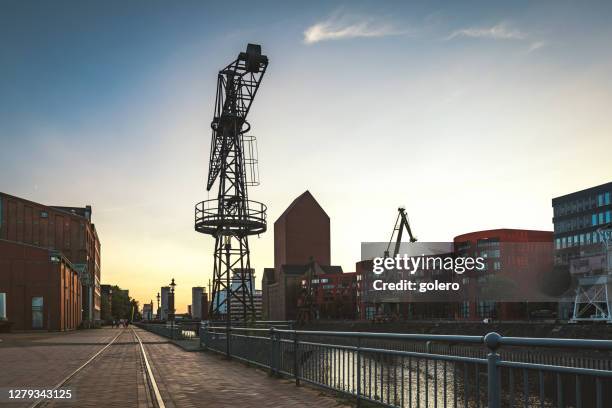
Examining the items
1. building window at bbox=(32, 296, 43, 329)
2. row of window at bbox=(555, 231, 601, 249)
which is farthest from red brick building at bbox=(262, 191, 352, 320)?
building window at bbox=(32, 296, 43, 329)

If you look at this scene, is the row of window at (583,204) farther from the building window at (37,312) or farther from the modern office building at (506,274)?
the building window at (37,312)

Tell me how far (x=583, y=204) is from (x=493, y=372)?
98.8 m

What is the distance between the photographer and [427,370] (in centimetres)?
709

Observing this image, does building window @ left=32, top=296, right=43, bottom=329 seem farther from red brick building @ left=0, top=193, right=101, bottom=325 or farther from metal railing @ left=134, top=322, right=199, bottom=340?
metal railing @ left=134, top=322, right=199, bottom=340

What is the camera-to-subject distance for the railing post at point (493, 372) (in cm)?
558

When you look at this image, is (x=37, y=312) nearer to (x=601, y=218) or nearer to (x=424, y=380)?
(x=424, y=380)

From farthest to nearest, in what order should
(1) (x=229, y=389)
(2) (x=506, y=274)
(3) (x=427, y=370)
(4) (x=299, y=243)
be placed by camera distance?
(4) (x=299, y=243), (2) (x=506, y=274), (1) (x=229, y=389), (3) (x=427, y=370)

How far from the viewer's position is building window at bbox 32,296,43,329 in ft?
211

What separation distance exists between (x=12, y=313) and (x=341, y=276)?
106728 millimetres

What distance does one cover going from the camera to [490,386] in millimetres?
5648

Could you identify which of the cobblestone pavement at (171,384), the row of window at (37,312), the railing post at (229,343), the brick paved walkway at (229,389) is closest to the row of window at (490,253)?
the row of window at (37,312)

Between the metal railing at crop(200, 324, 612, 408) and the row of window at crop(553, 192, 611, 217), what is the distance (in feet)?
290

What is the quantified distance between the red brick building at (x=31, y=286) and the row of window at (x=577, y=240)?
73.4 meters

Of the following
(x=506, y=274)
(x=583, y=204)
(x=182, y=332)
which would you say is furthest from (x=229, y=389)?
(x=506, y=274)
